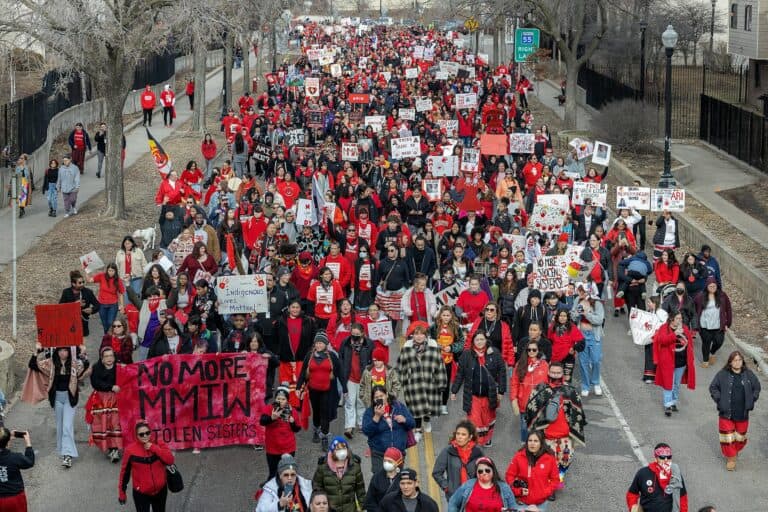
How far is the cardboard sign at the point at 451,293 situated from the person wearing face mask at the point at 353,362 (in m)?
2.56

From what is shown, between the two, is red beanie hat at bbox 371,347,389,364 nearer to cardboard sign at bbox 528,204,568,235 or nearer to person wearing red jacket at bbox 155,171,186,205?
cardboard sign at bbox 528,204,568,235

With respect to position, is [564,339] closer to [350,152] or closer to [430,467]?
[430,467]

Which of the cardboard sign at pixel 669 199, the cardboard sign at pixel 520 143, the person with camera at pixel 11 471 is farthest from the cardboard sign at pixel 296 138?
the person with camera at pixel 11 471

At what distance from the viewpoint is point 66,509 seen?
13.3m

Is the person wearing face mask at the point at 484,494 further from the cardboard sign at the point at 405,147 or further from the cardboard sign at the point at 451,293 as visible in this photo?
the cardboard sign at the point at 405,147

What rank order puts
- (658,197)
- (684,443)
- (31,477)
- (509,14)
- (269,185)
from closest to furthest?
(31,477) < (684,443) < (658,197) < (269,185) < (509,14)

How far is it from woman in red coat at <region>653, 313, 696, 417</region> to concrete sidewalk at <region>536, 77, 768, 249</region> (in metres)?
10.0

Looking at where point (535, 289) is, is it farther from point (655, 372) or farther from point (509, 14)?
point (509, 14)

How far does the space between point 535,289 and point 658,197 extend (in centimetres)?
621

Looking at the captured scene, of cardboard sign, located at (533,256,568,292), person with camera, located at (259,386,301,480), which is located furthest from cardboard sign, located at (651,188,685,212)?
person with camera, located at (259,386,301,480)

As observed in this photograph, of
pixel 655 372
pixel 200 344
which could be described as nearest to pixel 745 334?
pixel 655 372

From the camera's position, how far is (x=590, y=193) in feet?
77.0

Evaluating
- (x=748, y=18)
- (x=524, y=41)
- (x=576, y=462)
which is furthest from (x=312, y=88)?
(x=576, y=462)

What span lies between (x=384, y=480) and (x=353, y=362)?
417cm
